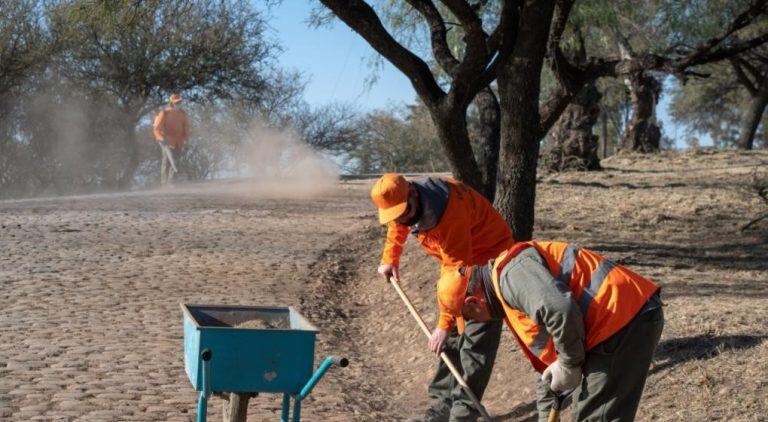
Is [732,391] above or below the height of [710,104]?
below

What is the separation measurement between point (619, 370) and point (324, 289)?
7.32 meters

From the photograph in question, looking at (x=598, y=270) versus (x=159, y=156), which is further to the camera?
(x=159, y=156)

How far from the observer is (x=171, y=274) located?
38.7 feet

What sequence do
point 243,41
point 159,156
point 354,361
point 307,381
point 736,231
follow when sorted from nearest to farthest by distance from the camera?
point 307,381
point 354,361
point 736,231
point 243,41
point 159,156

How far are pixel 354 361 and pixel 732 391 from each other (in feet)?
12.2

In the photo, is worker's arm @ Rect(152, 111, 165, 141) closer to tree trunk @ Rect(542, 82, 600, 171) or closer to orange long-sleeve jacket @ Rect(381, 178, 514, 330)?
tree trunk @ Rect(542, 82, 600, 171)

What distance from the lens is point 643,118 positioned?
2306 cm

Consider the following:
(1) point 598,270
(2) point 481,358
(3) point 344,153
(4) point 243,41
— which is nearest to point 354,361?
(2) point 481,358

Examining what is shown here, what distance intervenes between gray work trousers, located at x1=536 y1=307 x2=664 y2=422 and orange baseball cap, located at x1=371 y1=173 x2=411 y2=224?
1667 millimetres

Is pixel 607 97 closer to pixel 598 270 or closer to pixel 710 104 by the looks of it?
pixel 710 104

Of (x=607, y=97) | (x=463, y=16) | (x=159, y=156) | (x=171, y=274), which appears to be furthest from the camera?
(x=607, y=97)

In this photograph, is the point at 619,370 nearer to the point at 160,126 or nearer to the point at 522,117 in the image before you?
the point at 522,117

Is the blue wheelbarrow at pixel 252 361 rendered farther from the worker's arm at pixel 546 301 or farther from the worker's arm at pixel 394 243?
the worker's arm at pixel 394 243

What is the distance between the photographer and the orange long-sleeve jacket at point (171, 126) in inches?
853
